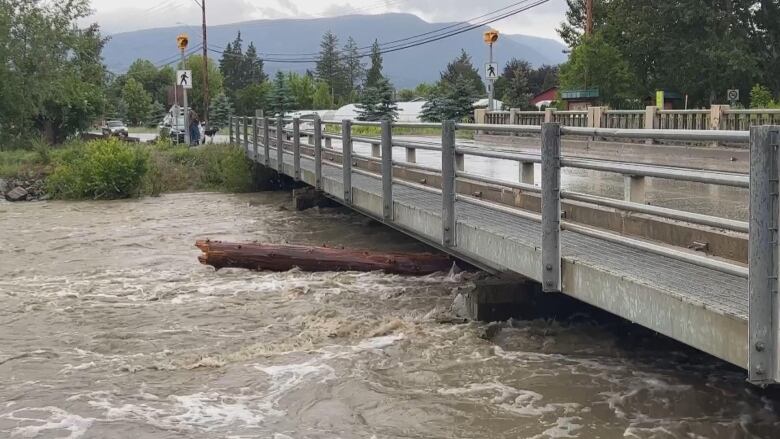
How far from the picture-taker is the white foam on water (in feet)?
21.5

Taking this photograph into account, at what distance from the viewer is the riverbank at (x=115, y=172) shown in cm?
2509

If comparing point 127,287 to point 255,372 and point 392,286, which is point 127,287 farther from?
point 255,372

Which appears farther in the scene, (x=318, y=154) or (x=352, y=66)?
(x=352, y=66)

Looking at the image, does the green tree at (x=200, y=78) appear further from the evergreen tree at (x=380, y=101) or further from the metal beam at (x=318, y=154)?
the metal beam at (x=318, y=154)

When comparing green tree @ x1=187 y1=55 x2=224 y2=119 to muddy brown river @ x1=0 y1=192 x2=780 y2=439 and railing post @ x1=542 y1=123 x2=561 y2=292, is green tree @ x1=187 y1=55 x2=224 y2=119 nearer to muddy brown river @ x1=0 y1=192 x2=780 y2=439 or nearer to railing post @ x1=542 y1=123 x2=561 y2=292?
muddy brown river @ x1=0 y1=192 x2=780 y2=439

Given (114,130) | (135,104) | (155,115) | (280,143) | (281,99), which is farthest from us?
(135,104)

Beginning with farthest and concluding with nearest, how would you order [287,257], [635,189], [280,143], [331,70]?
1. [331,70]
2. [280,143]
3. [287,257]
4. [635,189]

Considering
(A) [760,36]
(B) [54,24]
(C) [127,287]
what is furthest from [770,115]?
(A) [760,36]

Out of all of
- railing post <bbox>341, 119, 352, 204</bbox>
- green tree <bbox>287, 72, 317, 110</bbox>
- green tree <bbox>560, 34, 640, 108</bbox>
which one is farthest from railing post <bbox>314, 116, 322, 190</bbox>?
green tree <bbox>287, 72, 317, 110</bbox>

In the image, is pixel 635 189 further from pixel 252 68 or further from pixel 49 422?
pixel 252 68

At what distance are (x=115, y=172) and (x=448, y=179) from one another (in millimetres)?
18691

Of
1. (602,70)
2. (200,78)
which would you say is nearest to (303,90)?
(200,78)

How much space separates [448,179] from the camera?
8367mm

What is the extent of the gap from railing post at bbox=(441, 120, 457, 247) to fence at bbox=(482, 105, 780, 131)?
10.7m
